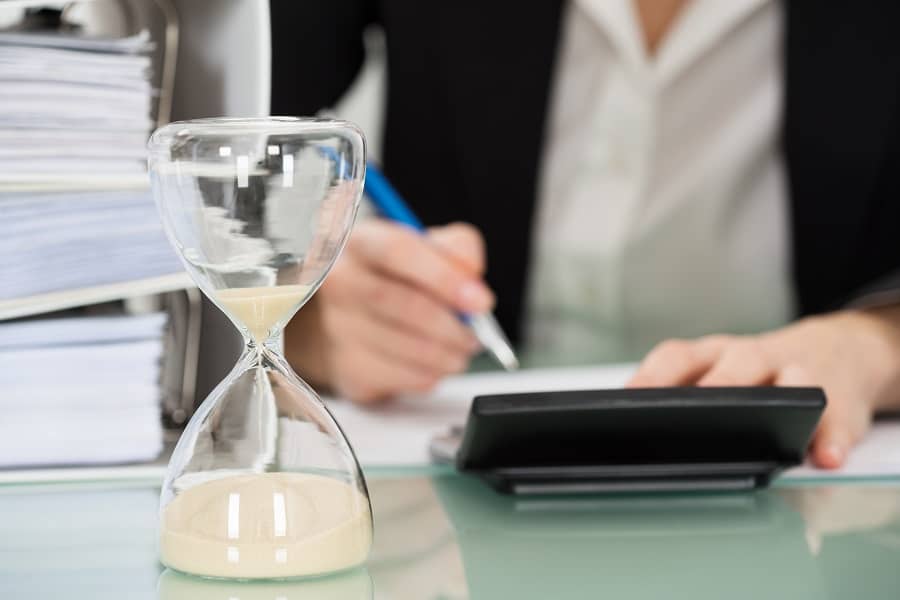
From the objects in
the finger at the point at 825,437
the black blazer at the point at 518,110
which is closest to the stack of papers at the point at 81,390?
the finger at the point at 825,437

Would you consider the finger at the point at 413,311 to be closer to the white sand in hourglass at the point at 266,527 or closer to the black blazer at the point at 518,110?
the black blazer at the point at 518,110

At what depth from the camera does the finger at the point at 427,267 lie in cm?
90

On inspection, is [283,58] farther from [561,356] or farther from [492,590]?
[492,590]

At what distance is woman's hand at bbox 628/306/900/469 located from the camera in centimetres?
70

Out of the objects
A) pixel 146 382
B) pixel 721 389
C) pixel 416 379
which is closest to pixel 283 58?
pixel 416 379

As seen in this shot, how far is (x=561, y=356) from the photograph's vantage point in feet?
4.09

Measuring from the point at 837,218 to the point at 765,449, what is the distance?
2.55 feet

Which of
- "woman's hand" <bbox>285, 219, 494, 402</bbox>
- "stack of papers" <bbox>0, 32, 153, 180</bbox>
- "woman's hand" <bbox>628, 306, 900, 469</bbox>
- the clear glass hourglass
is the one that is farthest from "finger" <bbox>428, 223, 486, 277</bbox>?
the clear glass hourglass

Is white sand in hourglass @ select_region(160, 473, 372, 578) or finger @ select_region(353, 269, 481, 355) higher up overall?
white sand in hourglass @ select_region(160, 473, 372, 578)

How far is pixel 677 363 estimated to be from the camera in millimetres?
700

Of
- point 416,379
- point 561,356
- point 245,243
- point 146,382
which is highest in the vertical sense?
point 245,243

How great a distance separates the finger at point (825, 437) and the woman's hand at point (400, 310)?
0.85ft

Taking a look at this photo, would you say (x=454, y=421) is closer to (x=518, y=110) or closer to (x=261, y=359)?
(x=261, y=359)

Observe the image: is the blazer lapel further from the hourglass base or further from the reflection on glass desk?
the hourglass base
